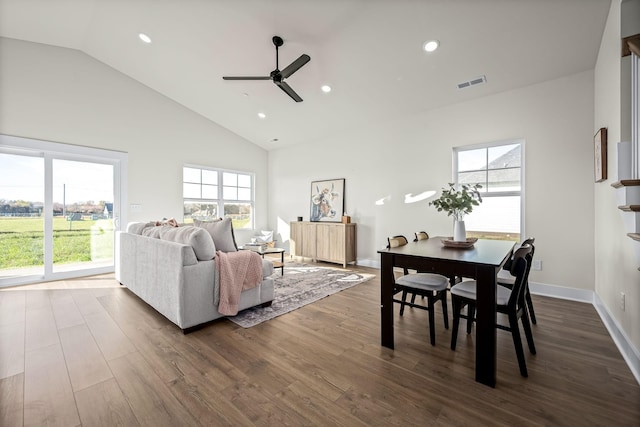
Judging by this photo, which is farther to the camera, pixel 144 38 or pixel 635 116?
pixel 144 38

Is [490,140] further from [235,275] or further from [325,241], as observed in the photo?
[235,275]

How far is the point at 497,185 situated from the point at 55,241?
275 inches

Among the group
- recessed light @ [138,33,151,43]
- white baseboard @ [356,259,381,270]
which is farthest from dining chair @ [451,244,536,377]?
recessed light @ [138,33,151,43]

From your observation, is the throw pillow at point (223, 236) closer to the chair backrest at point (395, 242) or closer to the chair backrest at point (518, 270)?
the chair backrest at point (395, 242)

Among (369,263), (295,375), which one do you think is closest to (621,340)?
(295,375)

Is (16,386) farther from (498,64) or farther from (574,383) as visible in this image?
(498,64)

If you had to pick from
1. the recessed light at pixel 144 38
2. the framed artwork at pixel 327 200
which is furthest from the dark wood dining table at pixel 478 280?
the recessed light at pixel 144 38

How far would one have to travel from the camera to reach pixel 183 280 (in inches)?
93.4

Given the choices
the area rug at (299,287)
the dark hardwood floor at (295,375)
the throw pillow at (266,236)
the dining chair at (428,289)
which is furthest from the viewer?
the throw pillow at (266,236)

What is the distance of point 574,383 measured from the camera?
1.71m

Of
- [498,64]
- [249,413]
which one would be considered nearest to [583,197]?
[498,64]

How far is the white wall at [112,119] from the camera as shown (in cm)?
393

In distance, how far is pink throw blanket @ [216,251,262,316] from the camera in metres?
2.61

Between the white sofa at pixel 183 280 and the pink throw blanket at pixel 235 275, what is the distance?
0.08m
